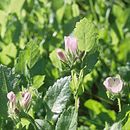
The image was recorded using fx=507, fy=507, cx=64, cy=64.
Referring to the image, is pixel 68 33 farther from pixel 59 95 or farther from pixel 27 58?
pixel 59 95

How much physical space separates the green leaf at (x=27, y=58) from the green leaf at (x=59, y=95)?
0.12 meters

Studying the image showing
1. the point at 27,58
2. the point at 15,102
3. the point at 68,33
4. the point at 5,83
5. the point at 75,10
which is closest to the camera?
the point at 15,102

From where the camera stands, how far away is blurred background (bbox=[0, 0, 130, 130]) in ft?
4.95

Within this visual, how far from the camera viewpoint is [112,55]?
1706 millimetres

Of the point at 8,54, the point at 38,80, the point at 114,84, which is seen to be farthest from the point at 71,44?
the point at 8,54

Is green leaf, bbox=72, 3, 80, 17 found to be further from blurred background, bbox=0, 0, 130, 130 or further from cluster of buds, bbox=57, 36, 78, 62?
cluster of buds, bbox=57, 36, 78, 62

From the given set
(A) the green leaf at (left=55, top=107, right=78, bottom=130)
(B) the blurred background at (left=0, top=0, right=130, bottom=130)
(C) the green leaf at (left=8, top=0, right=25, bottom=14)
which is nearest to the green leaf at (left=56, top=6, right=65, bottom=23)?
(B) the blurred background at (left=0, top=0, right=130, bottom=130)

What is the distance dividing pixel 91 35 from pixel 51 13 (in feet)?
2.42

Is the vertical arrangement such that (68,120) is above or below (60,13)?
below

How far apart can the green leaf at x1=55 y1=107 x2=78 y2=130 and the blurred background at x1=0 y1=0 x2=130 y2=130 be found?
1.43ft

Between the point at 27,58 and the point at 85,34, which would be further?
the point at 27,58

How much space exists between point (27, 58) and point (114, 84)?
0.25 m

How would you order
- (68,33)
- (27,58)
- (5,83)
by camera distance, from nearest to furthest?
(5,83) < (27,58) < (68,33)

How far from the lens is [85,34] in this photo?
3.36ft
